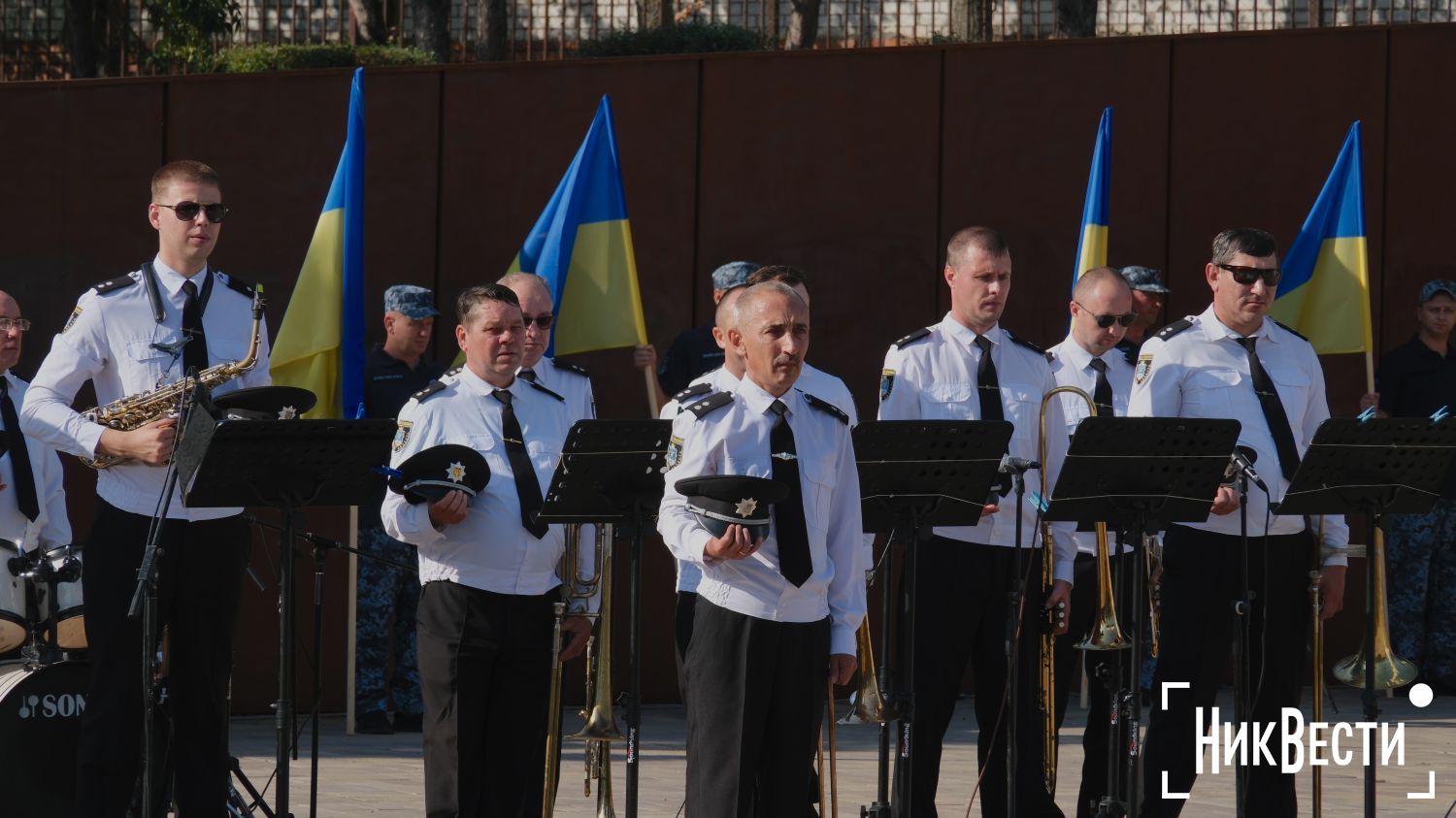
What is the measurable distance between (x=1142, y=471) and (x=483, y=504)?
91.2 inches

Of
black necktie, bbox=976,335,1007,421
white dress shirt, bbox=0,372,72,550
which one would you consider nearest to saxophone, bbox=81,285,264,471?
white dress shirt, bbox=0,372,72,550

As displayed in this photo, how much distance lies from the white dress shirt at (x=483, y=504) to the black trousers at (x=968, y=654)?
1503 mm

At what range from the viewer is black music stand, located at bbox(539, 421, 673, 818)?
6.38 m

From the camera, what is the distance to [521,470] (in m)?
6.87

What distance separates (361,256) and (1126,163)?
15.8 feet

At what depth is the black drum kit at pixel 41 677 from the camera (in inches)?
293

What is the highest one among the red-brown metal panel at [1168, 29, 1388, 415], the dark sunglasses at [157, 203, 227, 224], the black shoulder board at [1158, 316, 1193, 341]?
the red-brown metal panel at [1168, 29, 1388, 415]

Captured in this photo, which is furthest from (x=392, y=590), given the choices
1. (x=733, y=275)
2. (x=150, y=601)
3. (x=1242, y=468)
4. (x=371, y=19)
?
(x=371, y=19)

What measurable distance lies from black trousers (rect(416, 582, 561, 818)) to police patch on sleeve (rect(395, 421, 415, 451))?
0.51 m

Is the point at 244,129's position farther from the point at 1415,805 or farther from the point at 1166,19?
the point at 1166,19

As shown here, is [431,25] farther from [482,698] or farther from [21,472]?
[482,698]

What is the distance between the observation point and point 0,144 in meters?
11.0

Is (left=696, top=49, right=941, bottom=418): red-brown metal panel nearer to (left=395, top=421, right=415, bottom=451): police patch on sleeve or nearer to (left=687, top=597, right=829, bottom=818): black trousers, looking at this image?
(left=395, top=421, right=415, bottom=451): police patch on sleeve

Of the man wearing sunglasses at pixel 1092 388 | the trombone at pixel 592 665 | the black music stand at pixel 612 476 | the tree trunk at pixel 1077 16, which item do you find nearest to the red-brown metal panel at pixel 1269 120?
the man wearing sunglasses at pixel 1092 388
